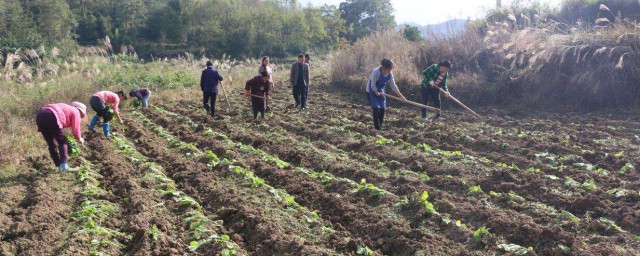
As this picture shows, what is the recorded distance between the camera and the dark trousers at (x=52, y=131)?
733cm

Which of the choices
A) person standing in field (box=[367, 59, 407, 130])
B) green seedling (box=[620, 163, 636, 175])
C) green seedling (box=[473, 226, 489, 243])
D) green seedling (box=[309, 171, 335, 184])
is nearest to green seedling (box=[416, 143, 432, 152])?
person standing in field (box=[367, 59, 407, 130])

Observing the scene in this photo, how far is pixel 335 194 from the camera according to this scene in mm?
6680

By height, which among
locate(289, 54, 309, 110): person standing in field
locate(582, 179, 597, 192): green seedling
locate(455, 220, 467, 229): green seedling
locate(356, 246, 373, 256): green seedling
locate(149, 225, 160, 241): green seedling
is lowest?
locate(356, 246, 373, 256): green seedling

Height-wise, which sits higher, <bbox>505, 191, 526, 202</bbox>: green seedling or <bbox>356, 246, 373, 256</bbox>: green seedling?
<bbox>505, 191, 526, 202</bbox>: green seedling

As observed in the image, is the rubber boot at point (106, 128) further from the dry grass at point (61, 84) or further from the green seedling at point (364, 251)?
the green seedling at point (364, 251)

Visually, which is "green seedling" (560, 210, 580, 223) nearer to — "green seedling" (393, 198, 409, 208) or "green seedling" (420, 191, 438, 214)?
"green seedling" (420, 191, 438, 214)

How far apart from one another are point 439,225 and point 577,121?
7.96 m

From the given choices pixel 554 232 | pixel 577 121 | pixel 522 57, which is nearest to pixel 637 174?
pixel 554 232

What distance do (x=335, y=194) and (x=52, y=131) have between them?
13.6 ft

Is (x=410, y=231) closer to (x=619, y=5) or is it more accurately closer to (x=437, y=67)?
(x=437, y=67)

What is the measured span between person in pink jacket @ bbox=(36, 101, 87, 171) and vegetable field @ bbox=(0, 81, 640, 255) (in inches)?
11.6

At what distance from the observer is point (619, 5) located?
2006 cm

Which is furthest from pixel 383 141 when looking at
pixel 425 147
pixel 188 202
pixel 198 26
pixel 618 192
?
pixel 198 26

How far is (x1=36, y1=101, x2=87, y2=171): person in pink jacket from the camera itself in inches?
289
